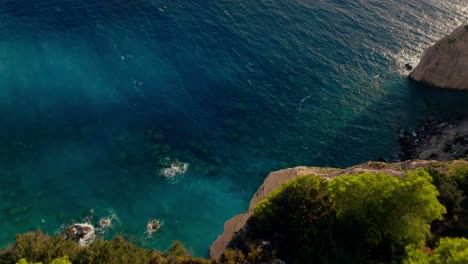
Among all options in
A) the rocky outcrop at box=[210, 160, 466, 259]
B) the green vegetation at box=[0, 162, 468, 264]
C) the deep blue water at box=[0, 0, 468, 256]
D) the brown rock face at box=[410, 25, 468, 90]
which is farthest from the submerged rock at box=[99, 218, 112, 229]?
the brown rock face at box=[410, 25, 468, 90]

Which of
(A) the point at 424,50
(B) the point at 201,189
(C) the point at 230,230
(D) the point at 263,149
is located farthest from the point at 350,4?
(C) the point at 230,230

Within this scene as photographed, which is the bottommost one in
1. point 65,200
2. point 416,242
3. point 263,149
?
point 65,200

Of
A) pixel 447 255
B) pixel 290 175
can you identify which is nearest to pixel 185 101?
pixel 290 175

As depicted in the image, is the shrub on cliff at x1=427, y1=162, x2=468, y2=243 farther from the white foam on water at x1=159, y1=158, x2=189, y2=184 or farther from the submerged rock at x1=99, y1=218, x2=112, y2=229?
the submerged rock at x1=99, y1=218, x2=112, y2=229

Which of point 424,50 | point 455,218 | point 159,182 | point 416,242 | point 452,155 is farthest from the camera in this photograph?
point 424,50

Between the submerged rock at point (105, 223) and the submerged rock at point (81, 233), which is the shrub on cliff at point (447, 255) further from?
the submerged rock at point (81, 233)

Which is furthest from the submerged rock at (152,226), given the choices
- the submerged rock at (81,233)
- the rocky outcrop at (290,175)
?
the rocky outcrop at (290,175)

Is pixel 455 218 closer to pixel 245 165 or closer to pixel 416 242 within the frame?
pixel 416 242
